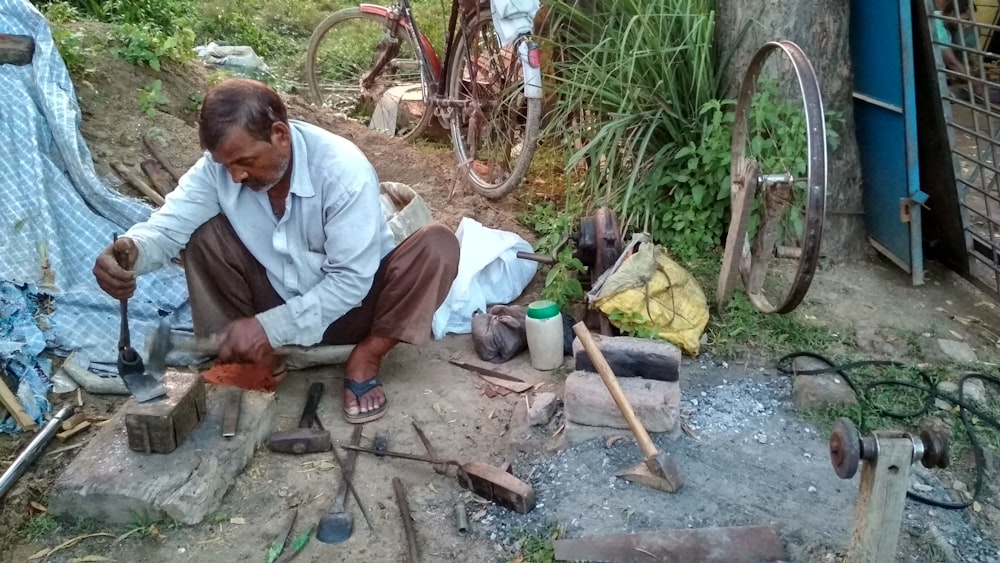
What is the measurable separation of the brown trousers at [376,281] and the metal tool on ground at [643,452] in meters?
0.74

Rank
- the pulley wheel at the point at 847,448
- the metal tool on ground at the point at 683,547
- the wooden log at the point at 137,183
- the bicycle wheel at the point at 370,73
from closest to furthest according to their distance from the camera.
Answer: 1. the pulley wheel at the point at 847,448
2. the metal tool on ground at the point at 683,547
3. the wooden log at the point at 137,183
4. the bicycle wheel at the point at 370,73

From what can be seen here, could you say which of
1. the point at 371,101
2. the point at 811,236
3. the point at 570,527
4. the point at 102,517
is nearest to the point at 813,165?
the point at 811,236

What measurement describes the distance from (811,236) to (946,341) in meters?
1.11

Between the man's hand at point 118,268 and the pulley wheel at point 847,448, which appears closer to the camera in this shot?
the pulley wheel at point 847,448

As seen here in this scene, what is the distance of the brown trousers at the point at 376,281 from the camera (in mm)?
3006

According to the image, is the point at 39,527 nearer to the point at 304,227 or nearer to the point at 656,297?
the point at 304,227

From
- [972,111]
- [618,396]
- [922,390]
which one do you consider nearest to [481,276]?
[618,396]

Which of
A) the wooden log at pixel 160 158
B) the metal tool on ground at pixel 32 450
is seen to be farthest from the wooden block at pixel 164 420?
the wooden log at pixel 160 158

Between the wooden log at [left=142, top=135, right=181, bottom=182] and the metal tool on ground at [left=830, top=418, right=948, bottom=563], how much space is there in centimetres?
354

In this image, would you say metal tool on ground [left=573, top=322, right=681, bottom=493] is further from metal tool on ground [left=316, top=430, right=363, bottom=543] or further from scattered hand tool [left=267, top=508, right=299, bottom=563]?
scattered hand tool [left=267, top=508, right=299, bottom=563]

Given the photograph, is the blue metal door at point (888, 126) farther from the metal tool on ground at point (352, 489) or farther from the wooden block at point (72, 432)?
the wooden block at point (72, 432)

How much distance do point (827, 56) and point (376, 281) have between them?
7.88ft

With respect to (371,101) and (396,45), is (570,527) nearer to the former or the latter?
(396,45)

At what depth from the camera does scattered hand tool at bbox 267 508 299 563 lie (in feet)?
7.98
